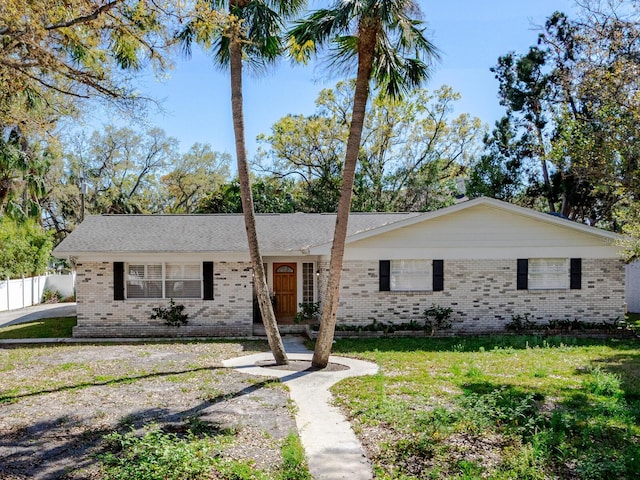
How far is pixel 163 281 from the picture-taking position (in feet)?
56.2

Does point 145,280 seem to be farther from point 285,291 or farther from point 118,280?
point 285,291

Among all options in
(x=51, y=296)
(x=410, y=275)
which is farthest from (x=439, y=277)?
(x=51, y=296)

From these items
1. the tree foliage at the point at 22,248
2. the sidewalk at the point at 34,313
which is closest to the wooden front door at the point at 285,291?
the sidewalk at the point at 34,313

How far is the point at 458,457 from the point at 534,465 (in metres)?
0.85

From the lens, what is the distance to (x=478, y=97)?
26.6 metres

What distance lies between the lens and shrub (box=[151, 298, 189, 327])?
55.1 ft

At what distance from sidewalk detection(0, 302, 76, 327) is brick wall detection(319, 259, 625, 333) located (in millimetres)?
14204

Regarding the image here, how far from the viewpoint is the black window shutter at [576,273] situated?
1692 cm

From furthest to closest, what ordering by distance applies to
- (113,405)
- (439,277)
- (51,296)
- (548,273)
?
(51,296) → (548,273) → (439,277) → (113,405)

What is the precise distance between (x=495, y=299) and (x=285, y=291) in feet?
23.3

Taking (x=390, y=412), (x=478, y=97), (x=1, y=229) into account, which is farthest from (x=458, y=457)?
(x=1, y=229)

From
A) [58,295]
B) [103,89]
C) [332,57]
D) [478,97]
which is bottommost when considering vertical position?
[58,295]

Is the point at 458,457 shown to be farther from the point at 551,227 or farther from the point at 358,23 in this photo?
the point at 551,227

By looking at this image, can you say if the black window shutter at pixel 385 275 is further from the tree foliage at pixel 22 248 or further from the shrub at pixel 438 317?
the tree foliage at pixel 22 248
